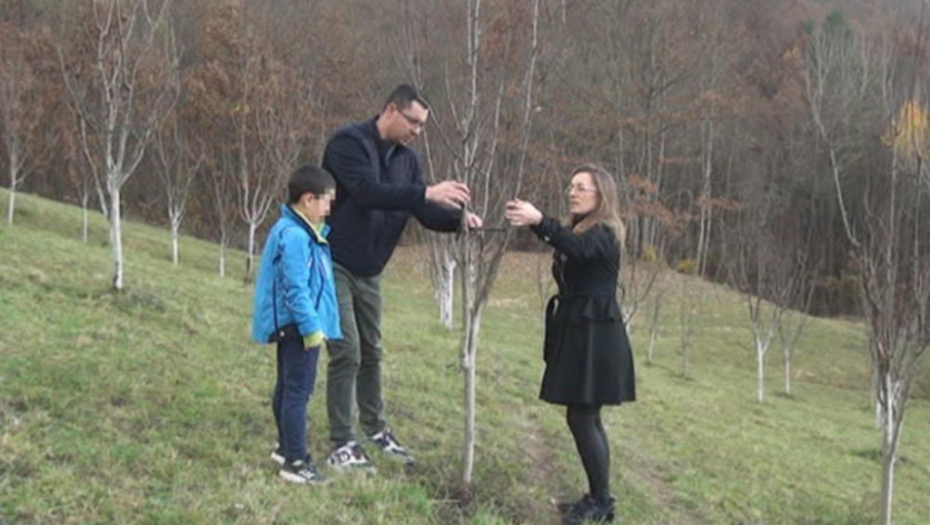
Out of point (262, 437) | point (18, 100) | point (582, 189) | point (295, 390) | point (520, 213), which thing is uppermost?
point (18, 100)

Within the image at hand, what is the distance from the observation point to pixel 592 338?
4.63 meters

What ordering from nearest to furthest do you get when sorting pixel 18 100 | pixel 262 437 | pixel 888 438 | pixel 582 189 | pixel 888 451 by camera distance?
pixel 582 189, pixel 262 437, pixel 888 451, pixel 888 438, pixel 18 100

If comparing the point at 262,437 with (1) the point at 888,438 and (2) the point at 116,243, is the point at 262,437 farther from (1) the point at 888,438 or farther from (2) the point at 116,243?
(2) the point at 116,243

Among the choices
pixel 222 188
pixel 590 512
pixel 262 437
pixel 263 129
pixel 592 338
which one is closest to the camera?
pixel 592 338

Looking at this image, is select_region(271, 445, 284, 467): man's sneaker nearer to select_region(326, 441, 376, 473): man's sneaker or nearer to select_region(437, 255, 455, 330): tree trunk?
select_region(326, 441, 376, 473): man's sneaker

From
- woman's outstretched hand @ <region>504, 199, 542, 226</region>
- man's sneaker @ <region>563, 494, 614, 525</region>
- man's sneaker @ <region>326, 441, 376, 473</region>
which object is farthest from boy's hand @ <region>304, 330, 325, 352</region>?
man's sneaker @ <region>563, 494, 614, 525</region>

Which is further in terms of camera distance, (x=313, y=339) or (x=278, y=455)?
(x=278, y=455)

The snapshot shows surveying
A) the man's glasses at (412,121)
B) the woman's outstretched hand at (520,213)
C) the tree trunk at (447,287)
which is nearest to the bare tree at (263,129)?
the tree trunk at (447,287)

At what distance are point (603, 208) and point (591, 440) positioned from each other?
4.25 feet

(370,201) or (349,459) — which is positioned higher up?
(370,201)

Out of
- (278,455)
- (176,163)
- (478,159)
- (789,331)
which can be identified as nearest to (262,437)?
(278,455)

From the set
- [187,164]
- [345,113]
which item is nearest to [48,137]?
[187,164]

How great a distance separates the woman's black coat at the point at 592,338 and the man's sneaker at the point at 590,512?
0.67 m

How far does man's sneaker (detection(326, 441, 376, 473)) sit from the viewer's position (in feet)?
14.9
